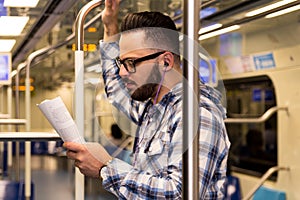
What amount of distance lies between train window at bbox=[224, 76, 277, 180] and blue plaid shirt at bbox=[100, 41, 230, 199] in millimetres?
3674

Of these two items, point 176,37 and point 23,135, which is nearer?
point 176,37

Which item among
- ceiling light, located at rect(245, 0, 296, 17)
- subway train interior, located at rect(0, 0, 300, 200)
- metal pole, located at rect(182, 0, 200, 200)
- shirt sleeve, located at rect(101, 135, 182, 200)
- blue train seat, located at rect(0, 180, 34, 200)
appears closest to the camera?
metal pole, located at rect(182, 0, 200, 200)

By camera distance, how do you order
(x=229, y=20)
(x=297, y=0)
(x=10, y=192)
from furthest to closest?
1. (x=229, y=20)
2. (x=297, y=0)
3. (x=10, y=192)

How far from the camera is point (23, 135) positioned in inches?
86.1

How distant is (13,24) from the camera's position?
5.00m

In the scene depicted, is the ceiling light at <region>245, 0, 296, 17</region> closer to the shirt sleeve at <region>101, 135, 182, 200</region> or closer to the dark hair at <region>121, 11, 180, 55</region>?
the dark hair at <region>121, 11, 180, 55</region>

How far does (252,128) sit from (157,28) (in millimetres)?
4320

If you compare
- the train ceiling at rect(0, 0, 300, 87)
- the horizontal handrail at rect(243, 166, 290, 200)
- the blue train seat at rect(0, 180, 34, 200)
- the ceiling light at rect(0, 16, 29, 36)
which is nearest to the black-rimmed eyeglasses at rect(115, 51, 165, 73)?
the train ceiling at rect(0, 0, 300, 87)

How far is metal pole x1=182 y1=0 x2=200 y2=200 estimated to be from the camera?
1.30 metres

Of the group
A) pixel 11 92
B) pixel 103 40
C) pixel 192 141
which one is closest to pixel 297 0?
pixel 103 40

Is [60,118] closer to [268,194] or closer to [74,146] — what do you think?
[74,146]

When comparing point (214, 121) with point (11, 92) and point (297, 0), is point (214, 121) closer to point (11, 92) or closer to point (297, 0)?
point (297, 0)

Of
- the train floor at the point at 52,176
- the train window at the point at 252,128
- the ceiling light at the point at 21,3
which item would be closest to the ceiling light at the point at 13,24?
the ceiling light at the point at 21,3

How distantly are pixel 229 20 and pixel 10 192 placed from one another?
2.60m
